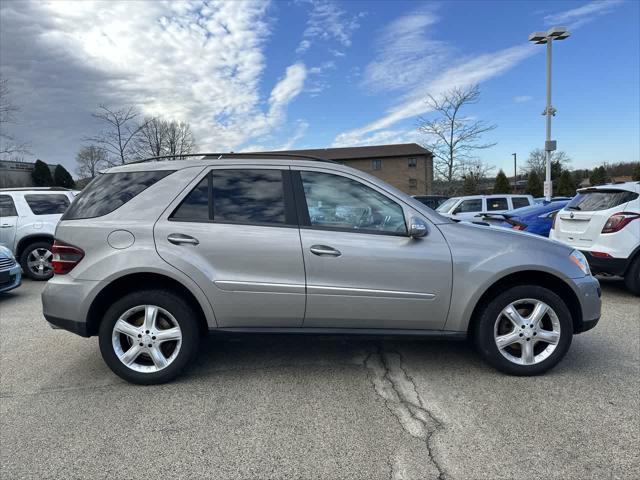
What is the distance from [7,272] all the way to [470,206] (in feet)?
42.0

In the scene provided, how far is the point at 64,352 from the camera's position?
13.6 feet

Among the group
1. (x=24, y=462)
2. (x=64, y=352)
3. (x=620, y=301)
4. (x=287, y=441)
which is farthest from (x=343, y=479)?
(x=620, y=301)

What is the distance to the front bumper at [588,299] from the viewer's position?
3371 mm

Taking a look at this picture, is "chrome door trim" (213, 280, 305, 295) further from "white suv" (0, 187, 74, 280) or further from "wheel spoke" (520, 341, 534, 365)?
"white suv" (0, 187, 74, 280)

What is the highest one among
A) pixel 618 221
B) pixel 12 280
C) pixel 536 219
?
pixel 618 221

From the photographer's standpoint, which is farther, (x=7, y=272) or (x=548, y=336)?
(x=7, y=272)

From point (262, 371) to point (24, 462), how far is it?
170cm

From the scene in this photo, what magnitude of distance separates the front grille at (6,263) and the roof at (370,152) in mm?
51601

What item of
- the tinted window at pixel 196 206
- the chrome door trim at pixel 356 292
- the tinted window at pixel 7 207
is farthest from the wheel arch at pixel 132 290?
the tinted window at pixel 7 207

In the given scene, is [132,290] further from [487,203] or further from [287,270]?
[487,203]

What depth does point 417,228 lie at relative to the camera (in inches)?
124

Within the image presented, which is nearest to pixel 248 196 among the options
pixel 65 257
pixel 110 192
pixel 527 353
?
pixel 110 192

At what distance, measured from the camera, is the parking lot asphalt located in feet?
7.70

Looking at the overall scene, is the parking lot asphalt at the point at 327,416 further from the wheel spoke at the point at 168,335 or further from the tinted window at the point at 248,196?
the tinted window at the point at 248,196
